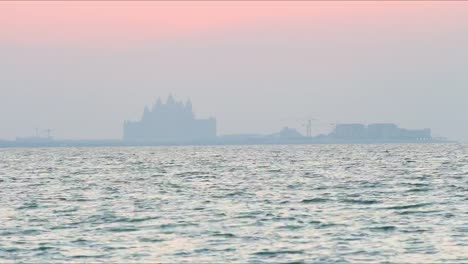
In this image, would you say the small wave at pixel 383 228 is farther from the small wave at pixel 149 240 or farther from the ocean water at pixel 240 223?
the small wave at pixel 149 240

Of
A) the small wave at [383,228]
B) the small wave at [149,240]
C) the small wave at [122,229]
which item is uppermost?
the small wave at [383,228]

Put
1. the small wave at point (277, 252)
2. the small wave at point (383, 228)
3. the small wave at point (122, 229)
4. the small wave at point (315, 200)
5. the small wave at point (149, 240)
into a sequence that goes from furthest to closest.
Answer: the small wave at point (315, 200) → the small wave at point (122, 229) → the small wave at point (383, 228) → the small wave at point (149, 240) → the small wave at point (277, 252)

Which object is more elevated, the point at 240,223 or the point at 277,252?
the point at 240,223

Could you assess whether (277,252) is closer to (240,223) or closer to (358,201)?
(240,223)

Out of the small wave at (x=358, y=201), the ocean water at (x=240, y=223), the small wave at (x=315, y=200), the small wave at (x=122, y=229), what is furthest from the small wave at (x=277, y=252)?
the small wave at (x=315, y=200)

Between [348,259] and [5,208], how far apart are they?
86.7 ft

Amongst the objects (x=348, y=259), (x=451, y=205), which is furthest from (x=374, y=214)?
(x=348, y=259)

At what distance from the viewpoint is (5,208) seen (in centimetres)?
5528

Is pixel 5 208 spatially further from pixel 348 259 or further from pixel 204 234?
pixel 348 259

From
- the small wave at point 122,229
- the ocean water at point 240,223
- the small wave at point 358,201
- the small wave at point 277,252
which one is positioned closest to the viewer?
the small wave at point 277,252

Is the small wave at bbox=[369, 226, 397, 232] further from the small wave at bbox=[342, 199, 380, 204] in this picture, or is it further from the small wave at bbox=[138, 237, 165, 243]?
the small wave at bbox=[342, 199, 380, 204]

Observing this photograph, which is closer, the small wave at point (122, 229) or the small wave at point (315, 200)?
the small wave at point (122, 229)

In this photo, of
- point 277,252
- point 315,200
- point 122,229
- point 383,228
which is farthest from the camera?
point 315,200

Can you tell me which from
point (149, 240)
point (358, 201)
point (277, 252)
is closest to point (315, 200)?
point (358, 201)
